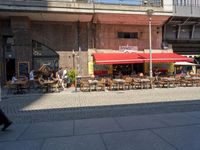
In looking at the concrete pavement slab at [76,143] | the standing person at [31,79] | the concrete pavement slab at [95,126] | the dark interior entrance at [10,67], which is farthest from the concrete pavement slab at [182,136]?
the dark interior entrance at [10,67]

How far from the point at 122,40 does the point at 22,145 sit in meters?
19.2

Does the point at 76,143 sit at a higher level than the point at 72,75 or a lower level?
lower

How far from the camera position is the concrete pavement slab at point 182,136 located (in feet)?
17.5

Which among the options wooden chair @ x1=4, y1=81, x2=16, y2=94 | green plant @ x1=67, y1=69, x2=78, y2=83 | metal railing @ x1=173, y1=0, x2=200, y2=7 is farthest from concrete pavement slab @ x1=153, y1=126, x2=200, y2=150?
metal railing @ x1=173, y1=0, x2=200, y2=7

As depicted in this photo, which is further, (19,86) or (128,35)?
(128,35)

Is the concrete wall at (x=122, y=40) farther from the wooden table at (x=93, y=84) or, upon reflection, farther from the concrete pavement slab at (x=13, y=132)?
the concrete pavement slab at (x=13, y=132)

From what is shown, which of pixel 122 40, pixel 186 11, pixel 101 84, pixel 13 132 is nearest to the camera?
pixel 13 132

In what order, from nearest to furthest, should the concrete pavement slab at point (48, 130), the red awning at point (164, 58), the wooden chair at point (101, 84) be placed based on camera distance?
1. the concrete pavement slab at point (48, 130)
2. the wooden chair at point (101, 84)
3. the red awning at point (164, 58)

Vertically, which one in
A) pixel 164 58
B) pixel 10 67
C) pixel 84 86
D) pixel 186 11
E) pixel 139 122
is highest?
pixel 186 11

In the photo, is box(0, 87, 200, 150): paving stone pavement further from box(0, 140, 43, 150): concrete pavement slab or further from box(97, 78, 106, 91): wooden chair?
box(97, 78, 106, 91): wooden chair

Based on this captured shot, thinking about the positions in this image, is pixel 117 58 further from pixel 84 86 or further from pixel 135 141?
pixel 135 141

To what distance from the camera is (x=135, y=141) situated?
5.73 meters

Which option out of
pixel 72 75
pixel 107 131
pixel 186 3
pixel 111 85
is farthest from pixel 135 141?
pixel 186 3

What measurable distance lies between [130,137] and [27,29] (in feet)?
56.7
